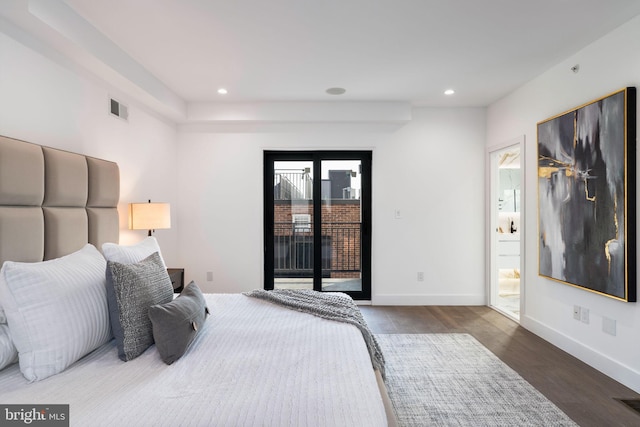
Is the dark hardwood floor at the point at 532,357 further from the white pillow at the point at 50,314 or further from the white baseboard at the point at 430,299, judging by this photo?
the white pillow at the point at 50,314

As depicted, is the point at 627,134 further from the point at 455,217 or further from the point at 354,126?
the point at 354,126

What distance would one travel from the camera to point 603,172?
2533 millimetres

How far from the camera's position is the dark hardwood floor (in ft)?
6.89

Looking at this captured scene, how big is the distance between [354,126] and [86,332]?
12.1 feet

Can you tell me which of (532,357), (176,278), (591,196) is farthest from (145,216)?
(591,196)

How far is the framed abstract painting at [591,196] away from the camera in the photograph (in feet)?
7.68

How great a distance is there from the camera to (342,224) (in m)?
4.55

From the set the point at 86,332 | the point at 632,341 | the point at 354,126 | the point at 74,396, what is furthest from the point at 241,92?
the point at 632,341

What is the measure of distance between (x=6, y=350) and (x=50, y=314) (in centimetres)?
22

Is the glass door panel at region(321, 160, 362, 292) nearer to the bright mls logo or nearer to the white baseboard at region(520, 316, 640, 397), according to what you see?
the white baseboard at region(520, 316, 640, 397)

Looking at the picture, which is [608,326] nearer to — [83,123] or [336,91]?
[336,91]

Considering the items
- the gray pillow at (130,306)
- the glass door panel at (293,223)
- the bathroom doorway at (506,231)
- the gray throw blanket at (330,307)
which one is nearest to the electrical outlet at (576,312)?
the bathroom doorway at (506,231)

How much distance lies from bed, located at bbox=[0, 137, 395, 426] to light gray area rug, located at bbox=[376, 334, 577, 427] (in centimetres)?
75

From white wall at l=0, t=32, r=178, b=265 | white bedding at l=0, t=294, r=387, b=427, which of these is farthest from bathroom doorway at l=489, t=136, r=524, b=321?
white wall at l=0, t=32, r=178, b=265
